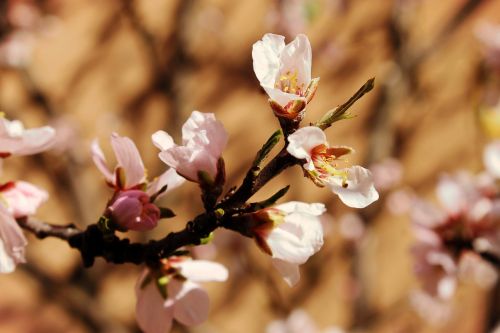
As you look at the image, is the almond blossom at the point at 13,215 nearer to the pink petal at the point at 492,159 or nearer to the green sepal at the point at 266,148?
the green sepal at the point at 266,148

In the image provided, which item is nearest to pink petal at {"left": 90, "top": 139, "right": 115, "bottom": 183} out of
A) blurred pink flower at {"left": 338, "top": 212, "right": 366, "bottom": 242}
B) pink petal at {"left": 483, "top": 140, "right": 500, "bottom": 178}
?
pink petal at {"left": 483, "top": 140, "right": 500, "bottom": 178}

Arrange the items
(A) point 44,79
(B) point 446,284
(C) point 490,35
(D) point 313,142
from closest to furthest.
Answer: (D) point 313,142
(B) point 446,284
(C) point 490,35
(A) point 44,79

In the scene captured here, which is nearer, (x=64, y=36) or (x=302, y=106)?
(x=302, y=106)

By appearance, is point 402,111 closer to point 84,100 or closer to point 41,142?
point 84,100

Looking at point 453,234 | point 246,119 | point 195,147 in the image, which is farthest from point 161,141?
point 246,119

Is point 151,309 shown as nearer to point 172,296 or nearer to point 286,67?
point 172,296

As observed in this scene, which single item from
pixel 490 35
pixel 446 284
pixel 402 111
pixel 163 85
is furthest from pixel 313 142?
pixel 402 111

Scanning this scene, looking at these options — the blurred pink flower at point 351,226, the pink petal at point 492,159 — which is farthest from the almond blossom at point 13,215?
the blurred pink flower at point 351,226

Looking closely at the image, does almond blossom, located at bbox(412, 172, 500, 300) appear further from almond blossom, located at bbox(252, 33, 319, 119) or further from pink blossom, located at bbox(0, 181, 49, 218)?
pink blossom, located at bbox(0, 181, 49, 218)
